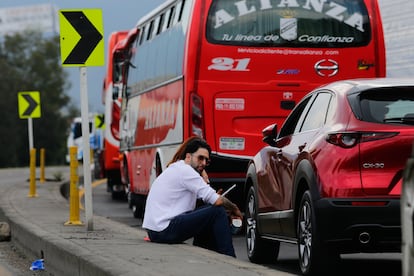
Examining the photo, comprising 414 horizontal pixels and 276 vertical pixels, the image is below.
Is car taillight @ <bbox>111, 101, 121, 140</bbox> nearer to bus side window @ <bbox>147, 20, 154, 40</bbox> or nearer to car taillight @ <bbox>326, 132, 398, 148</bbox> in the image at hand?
bus side window @ <bbox>147, 20, 154, 40</bbox>

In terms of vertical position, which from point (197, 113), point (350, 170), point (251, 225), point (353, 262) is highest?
point (350, 170)

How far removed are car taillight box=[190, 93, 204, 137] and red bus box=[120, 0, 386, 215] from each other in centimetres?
1

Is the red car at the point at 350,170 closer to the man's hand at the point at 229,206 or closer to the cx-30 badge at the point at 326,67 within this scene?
the man's hand at the point at 229,206

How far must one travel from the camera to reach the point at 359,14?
17.8 m

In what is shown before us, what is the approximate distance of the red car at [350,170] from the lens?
9961 mm

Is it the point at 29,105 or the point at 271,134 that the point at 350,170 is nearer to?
the point at 271,134

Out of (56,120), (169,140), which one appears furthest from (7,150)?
(169,140)

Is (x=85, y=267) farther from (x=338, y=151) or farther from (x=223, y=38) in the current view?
(x=223, y=38)

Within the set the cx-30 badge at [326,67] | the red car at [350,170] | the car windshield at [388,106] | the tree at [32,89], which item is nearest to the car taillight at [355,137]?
the red car at [350,170]

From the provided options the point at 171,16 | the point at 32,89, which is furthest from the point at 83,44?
the point at 32,89

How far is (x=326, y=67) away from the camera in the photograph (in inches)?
701

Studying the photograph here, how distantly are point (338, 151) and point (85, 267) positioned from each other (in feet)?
6.89

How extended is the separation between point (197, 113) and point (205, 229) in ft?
18.3

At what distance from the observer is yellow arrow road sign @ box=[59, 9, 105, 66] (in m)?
15.0
